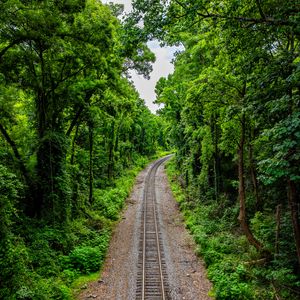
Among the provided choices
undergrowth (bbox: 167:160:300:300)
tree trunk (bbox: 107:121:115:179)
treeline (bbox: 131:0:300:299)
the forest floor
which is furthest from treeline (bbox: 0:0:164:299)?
tree trunk (bbox: 107:121:115:179)

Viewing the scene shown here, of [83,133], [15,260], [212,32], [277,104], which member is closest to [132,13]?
[212,32]

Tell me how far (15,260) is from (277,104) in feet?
30.3

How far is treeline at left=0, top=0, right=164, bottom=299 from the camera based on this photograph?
9.99 metres

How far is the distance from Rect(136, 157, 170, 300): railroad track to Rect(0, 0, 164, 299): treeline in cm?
226

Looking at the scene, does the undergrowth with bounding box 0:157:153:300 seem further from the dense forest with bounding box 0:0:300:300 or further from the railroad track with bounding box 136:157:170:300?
the railroad track with bounding box 136:157:170:300

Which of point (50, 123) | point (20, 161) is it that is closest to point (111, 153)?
point (50, 123)

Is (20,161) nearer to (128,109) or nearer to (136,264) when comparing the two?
(136,264)

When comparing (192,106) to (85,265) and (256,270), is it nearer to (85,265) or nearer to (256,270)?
(256,270)

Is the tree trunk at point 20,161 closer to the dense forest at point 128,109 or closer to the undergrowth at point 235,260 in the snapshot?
the dense forest at point 128,109

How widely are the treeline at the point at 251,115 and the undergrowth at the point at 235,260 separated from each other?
4 cm

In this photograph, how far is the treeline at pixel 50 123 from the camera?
9.99 meters

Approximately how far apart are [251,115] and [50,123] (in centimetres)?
1096

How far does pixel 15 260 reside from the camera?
28.9 feet

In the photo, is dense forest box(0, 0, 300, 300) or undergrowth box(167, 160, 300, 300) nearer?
dense forest box(0, 0, 300, 300)
